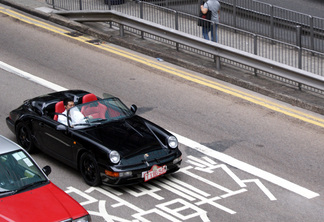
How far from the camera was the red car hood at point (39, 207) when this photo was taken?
782 cm

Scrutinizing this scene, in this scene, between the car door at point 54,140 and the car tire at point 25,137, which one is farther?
the car tire at point 25,137

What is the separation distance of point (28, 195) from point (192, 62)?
9.05 metres

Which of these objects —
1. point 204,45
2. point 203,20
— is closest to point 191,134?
point 204,45

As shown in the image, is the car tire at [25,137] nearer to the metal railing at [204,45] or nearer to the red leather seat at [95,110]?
the red leather seat at [95,110]

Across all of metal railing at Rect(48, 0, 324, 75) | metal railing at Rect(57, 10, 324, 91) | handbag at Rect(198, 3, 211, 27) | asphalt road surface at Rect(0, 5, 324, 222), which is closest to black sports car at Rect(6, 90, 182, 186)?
asphalt road surface at Rect(0, 5, 324, 222)

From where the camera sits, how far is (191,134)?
41.4 ft

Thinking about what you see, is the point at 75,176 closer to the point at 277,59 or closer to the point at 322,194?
the point at 322,194

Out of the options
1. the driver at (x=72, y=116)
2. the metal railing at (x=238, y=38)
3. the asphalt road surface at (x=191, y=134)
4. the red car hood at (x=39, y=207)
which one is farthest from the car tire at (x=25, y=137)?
the metal railing at (x=238, y=38)

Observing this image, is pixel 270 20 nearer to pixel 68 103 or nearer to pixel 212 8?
pixel 212 8

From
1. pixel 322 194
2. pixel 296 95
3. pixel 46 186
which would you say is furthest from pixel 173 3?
pixel 46 186

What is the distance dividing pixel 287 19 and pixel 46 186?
11.2 metres

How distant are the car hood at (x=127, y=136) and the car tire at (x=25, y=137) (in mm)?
1472

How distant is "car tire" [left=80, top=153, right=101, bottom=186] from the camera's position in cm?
1022

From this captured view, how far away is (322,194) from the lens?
10188mm
